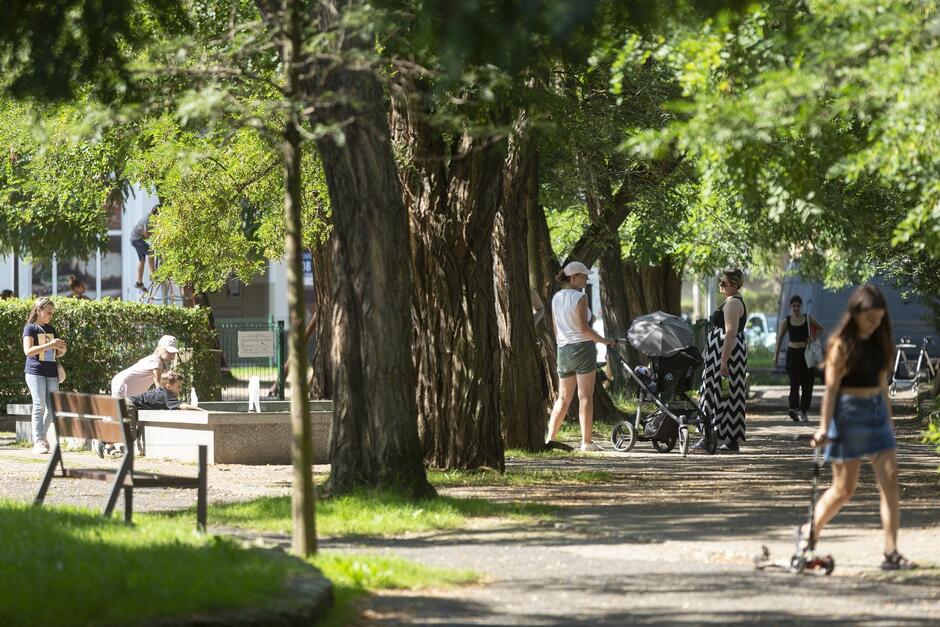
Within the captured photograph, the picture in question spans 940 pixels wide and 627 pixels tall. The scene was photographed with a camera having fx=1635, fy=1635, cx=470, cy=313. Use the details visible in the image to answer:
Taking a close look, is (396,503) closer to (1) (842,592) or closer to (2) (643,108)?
(1) (842,592)

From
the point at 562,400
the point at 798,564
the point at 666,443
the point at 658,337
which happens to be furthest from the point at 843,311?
the point at 798,564

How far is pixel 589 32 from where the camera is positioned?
357 inches

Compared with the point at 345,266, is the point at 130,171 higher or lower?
higher

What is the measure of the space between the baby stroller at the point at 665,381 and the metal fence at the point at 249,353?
24.0 ft

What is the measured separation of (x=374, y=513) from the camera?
10.8 metres

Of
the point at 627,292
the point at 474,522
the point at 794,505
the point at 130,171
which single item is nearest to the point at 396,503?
the point at 474,522

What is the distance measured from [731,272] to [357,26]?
28.4 ft

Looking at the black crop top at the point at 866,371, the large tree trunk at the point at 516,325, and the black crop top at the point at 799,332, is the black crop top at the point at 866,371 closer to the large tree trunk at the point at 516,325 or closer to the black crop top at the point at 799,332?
the large tree trunk at the point at 516,325

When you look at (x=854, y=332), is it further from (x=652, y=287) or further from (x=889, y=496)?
(x=652, y=287)

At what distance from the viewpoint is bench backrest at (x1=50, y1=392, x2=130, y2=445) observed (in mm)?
9961

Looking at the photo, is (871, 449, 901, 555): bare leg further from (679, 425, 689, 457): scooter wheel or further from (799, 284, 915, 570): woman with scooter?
(679, 425, 689, 457): scooter wheel

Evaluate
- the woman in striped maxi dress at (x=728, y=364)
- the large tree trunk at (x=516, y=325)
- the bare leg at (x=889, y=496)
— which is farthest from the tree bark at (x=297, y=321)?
the woman in striped maxi dress at (x=728, y=364)

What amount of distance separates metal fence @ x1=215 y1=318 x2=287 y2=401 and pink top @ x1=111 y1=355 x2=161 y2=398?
6000 mm

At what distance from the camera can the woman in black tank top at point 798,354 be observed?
76.0ft
